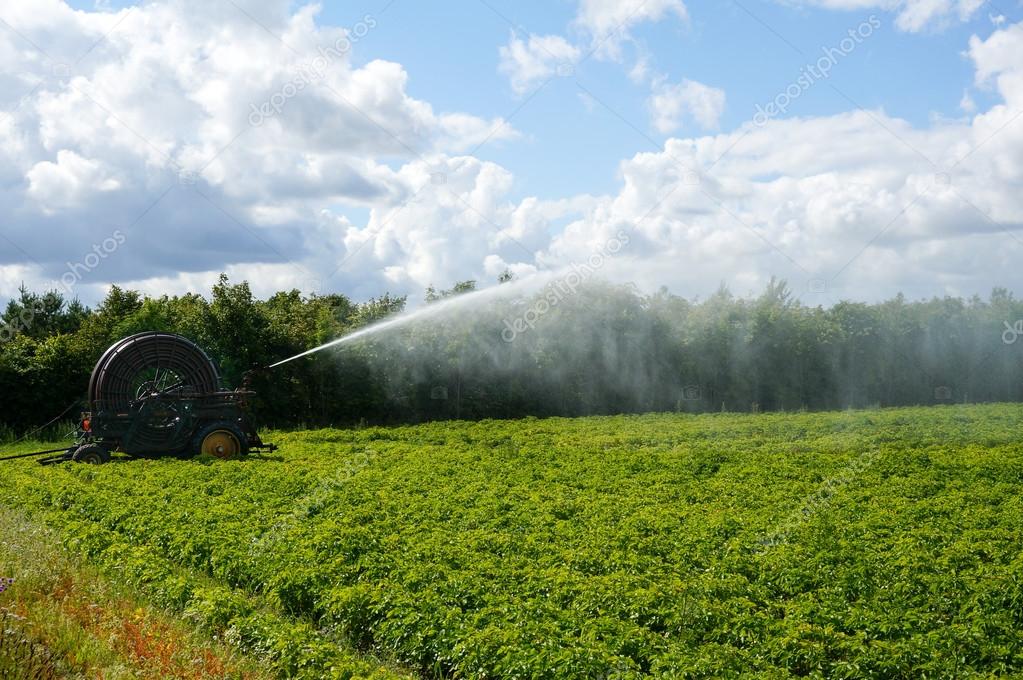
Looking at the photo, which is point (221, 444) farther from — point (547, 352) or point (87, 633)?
point (547, 352)

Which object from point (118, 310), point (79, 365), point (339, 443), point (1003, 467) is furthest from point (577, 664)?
Answer: point (118, 310)

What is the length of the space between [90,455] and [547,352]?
67.4 feet

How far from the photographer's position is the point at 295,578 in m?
10.4

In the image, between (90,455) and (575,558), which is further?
(90,455)

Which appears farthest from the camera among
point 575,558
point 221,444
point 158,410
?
point 221,444

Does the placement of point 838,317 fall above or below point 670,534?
above

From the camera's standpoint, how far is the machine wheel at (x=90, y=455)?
68.5 feet

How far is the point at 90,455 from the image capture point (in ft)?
68.6

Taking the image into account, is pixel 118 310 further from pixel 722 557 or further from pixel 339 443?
pixel 722 557

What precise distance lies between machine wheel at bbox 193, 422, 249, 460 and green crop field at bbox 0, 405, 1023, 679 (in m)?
1.30

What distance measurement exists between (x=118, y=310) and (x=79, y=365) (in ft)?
23.1
